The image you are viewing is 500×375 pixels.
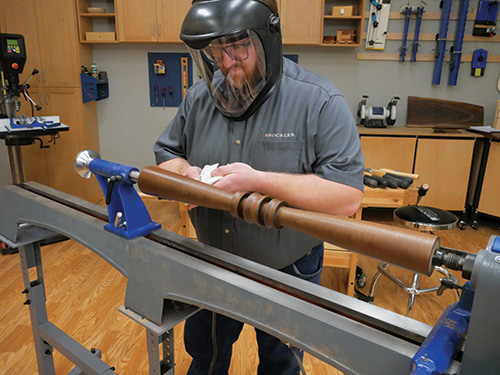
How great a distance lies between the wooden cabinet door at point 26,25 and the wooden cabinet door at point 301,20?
2306 millimetres

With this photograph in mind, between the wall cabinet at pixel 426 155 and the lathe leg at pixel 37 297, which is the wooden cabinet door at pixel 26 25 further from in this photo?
the wall cabinet at pixel 426 155

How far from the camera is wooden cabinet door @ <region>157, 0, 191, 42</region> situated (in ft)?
12.7

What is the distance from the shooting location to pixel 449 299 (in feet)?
8.77

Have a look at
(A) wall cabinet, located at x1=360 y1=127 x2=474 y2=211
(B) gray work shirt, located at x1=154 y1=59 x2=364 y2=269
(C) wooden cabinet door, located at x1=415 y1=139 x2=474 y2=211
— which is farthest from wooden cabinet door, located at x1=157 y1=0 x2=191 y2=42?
(B) gray work shirt, located at x1=154 y1=59 x2=364 y2=269

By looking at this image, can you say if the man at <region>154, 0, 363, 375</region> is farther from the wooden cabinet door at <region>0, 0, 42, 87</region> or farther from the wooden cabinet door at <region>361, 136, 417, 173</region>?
the wooden cabinet door at <region>0, 0, 42, 87</region>

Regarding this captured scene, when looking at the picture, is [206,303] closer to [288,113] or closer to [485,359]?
[485,359]

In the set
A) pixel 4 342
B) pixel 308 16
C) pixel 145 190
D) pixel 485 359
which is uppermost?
pixel 308 16

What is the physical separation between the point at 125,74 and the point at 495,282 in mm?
4510

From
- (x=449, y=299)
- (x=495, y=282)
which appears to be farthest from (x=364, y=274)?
(x=495, y=282)

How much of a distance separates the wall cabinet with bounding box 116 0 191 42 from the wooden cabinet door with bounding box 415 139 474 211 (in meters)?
2.63

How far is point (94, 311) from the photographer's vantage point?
243cm

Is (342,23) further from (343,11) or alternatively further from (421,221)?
(421,221)

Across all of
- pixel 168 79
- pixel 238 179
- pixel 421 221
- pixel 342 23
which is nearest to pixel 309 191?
pixel 238 179

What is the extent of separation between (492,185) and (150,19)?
363cm
